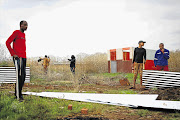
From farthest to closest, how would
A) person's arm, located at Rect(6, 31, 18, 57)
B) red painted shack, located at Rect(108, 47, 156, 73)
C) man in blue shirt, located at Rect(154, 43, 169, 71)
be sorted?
red painted shack, located at Rect(108, 47, 156, 73), man in blue shirt, located at Rect(154, 43, 169, 71), person's arm, located at Rect(6, 31, 18, 57)

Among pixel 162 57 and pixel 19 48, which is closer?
pixel 19 48

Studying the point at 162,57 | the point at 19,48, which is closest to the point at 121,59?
the point at 162,57

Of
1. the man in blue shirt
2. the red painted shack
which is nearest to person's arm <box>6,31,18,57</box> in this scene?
the man in blue shirt

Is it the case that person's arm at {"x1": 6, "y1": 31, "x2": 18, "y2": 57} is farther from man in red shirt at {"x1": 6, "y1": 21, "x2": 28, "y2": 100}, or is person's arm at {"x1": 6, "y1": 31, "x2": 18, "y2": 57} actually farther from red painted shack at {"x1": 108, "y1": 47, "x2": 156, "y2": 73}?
red painted shack at {"x1": 108, "y1": 47, "x2": 156, "y2": 73}

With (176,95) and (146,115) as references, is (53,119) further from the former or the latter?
(176,95)

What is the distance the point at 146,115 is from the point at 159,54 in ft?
17.6

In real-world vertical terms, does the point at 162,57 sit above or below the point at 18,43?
below

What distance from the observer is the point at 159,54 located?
30.3ft

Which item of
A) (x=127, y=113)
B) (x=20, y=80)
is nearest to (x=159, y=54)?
(x=127, y=113)

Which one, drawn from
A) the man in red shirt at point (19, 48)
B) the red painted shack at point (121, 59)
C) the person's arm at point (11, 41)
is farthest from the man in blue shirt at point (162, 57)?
the red painted shack at point (121, 59)

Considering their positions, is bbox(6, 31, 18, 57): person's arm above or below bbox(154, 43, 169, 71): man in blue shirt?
above

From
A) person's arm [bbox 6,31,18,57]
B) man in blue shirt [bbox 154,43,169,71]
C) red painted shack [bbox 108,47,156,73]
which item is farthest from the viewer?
red painted shack [bbox 108,47,156,73]

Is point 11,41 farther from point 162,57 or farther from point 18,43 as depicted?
point 162,57

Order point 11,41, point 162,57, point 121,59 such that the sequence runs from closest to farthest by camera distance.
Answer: point 11,41 < point 162,57 < point 121,59
